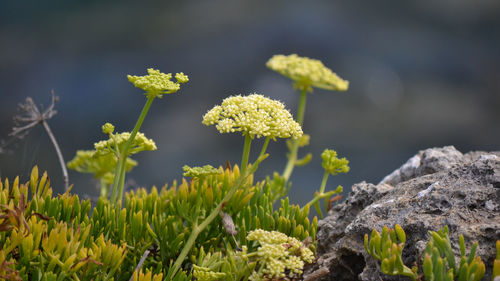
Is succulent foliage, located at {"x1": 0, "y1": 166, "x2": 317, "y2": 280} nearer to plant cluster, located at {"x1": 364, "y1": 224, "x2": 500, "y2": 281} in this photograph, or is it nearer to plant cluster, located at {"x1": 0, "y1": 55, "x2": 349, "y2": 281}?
plant cluster, located at {"x1": 0, "y1": 55, "x2": 349, "y2": 281}

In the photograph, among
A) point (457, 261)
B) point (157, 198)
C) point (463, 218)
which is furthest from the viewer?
point (157, 198)

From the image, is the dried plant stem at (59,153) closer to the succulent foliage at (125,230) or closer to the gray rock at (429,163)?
the succulent foliage at (125,230)

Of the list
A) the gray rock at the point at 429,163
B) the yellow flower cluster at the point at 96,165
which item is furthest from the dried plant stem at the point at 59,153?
the gray rock at the point at 429,163

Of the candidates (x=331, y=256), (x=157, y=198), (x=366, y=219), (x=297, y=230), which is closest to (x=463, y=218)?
(x=366, y=219)

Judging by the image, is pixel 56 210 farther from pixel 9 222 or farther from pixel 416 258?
pixel 416 258

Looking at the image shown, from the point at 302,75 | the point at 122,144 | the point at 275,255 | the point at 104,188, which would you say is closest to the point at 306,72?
the point at 302,75
